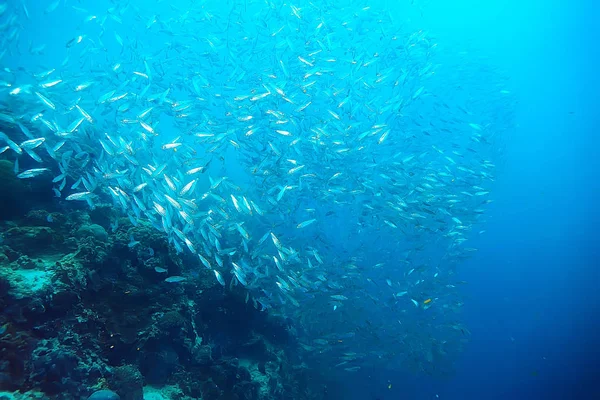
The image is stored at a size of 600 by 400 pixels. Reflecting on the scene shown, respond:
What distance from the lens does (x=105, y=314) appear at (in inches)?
215

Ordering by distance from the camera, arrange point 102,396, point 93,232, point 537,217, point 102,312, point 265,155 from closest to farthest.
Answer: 1. point 102,396
2. point 102,312
3. point 93,232
4. point 265,155
5. point 537,217

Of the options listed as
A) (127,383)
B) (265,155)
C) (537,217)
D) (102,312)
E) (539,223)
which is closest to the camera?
(127,383)

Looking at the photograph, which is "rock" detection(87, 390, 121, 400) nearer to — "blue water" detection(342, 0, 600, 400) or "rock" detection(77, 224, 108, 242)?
"rock" detection(77, 224, 108, 242)

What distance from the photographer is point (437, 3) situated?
215ft

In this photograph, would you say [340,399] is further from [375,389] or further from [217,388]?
[217,388]

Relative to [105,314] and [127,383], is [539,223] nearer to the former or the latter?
[127,383]

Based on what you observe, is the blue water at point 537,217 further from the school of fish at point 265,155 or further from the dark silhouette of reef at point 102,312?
the dark silhouette of reef at point 102,312

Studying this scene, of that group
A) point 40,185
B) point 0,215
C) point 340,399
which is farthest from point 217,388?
point 340,399

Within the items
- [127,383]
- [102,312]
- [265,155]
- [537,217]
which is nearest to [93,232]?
[102,312]

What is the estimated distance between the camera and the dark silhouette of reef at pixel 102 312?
4371 millimetres

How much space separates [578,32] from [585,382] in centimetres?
6515

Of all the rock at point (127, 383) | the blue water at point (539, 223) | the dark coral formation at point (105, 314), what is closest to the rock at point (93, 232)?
the dark coral formation at point (105, 314)

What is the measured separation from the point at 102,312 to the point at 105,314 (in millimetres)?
66

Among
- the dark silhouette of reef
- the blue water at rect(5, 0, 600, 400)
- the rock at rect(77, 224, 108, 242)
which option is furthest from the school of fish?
the blue water at rect(5, 0, 600, 400)
